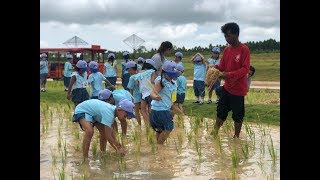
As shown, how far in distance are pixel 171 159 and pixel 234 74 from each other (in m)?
1.99

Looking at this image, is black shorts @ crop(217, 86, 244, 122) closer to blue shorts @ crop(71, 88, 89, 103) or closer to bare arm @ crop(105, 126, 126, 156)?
bare arm @ crop(105, 126, 126, 156)

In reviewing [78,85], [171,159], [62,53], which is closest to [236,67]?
[171,159]

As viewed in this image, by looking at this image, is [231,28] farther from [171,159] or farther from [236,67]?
[171,159]

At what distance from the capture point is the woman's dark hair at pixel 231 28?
7637 mm

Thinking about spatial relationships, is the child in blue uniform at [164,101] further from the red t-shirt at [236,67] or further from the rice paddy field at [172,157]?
the red t-shirt at [236,67]

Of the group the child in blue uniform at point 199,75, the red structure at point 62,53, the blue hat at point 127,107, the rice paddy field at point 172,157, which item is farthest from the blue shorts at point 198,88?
the red structure at point 62,53

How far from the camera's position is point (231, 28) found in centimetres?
767

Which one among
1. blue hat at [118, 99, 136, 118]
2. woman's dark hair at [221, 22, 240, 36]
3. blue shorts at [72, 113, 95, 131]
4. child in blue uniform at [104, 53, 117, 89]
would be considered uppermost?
woman's dark hair at [221, 22, 240, 36]

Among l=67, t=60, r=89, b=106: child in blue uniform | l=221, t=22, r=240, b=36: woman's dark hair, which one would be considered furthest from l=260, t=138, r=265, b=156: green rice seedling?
l=67, t=60, r=89, b=106: child in blue uniform

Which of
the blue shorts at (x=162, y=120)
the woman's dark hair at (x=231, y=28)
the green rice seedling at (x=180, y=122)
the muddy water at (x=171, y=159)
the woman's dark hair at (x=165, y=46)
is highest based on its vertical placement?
the woman's dark hair at (x=231, y=28)

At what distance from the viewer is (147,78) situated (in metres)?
8.67

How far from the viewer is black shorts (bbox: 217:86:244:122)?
7844 millimetres

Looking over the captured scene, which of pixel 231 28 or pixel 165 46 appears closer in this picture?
pixel 231 28

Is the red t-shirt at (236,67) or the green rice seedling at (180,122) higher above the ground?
the red t-shirt at (236,67)
